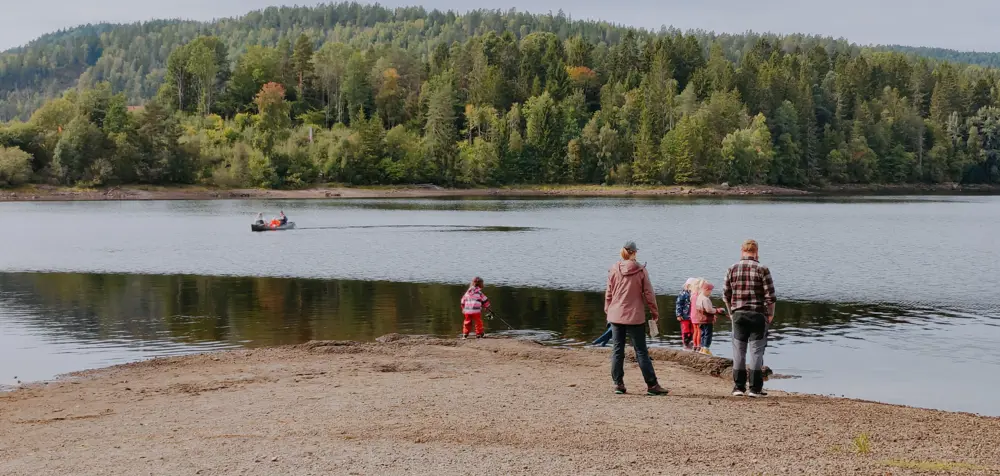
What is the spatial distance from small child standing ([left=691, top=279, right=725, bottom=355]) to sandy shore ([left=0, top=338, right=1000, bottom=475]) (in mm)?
2732

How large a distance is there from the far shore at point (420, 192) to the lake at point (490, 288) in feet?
203

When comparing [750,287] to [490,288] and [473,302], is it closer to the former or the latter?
[473,302]

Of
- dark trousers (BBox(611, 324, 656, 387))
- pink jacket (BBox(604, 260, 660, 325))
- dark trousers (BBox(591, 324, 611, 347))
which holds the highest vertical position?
pink jacket (BBox(604, 260, 660, 325))

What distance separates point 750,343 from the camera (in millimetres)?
15758

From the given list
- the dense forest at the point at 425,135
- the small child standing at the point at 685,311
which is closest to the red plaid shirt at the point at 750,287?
the small child standing at the point at 685,311

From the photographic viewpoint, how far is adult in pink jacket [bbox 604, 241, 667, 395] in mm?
15422

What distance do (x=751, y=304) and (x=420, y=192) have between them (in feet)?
502

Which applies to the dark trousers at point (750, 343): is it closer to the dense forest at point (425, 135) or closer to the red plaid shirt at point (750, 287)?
the red plaid shirt at point (750, 287)

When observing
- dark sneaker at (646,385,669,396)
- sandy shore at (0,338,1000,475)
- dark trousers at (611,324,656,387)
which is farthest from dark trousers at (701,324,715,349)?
dark trousers at (611,324,656,387)

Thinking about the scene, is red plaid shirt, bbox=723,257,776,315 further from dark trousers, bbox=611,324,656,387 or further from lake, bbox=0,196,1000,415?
lake, bbox=0,196,1000,415

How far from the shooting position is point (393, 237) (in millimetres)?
68688

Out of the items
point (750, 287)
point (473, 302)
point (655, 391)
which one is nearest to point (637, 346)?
point (655, 391)

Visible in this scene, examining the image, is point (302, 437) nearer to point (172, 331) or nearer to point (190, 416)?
point (190, 416)

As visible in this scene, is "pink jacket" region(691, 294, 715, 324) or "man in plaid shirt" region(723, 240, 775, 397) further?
"pink jacket" region(691, 294, 715, 324)
